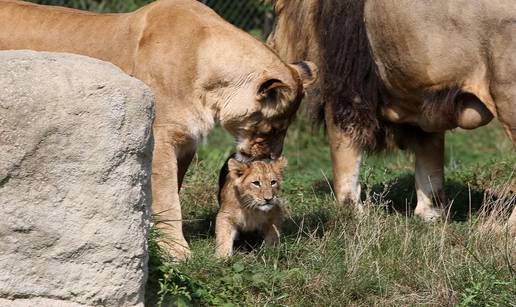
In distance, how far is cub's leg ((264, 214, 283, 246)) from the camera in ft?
21.0

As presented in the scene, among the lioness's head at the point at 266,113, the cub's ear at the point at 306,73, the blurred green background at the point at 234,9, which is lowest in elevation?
the blurred green background at the point at 234,9

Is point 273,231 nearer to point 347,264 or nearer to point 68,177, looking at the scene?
point 347,264

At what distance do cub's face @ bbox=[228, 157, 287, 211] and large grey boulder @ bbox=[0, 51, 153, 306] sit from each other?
5.35 ft

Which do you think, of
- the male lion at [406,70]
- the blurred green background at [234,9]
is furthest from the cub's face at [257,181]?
the blurred green background at [234,9]

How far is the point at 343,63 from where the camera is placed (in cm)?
749

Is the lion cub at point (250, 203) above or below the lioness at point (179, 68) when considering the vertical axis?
below

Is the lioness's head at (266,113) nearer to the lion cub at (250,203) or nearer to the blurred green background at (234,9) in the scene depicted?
the lion cub at (250,203)

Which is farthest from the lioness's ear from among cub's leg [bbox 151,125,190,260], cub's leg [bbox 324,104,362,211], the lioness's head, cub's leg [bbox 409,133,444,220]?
cub's leg [bbox 409,133,444,220]

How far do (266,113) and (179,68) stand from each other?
2.05 feet

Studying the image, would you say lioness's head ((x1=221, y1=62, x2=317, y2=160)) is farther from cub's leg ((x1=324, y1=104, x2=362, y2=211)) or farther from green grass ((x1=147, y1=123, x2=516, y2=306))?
cub's leg ((x1=324, y1=104, x2=362, y2=211))

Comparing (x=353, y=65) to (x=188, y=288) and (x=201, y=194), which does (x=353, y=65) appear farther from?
(x=188, y=288)

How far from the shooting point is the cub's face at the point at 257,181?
6.27m

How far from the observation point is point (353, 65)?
24.5 ft

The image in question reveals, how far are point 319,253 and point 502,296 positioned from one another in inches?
46.4
